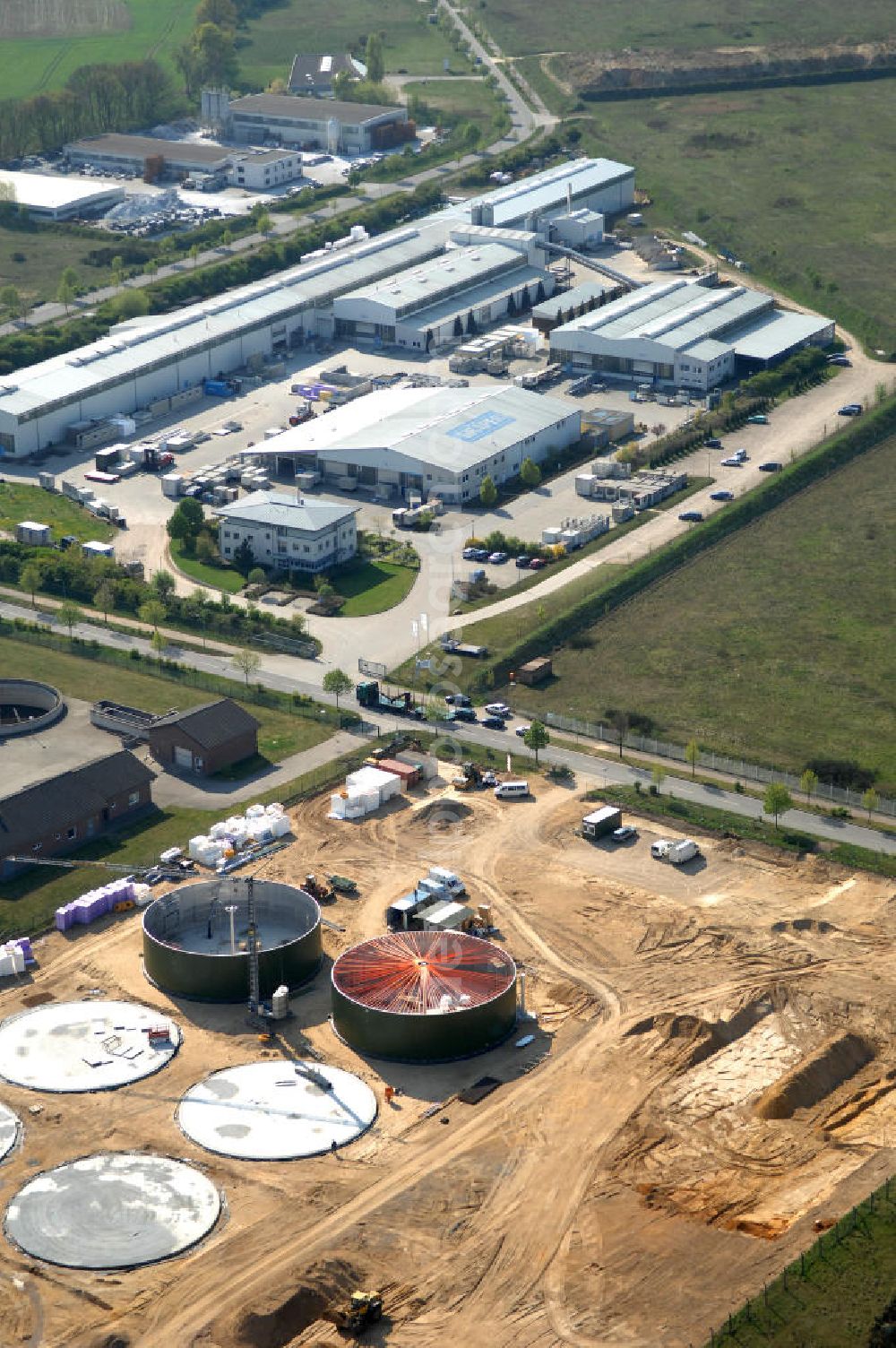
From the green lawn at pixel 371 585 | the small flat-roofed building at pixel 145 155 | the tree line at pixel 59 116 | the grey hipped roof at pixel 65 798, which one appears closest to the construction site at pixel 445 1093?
the grey hipped roof at pixel 65 798

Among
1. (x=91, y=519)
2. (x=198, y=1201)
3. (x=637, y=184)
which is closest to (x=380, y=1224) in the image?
(x=198, y=1201)

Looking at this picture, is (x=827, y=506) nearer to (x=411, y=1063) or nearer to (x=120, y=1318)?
(x=411, y=1063)

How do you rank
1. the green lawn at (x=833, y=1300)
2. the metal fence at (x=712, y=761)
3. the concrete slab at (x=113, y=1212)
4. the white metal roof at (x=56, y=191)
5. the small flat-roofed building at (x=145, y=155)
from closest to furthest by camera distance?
the green lawn at (x=833, y=1300) → the concrete slab at (x=113, y=1212) → the metal fence at (x=712, y=761) → the white metal roof at (x=56, y=191) → the small flat-roofed building at (x=145, y=155)

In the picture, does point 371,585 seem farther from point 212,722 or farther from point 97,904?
point 97,904

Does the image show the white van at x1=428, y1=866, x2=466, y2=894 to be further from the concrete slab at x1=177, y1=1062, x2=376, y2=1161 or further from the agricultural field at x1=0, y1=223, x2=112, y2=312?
the agricultural field at x1=0, y1=223, x2=112, y2=312

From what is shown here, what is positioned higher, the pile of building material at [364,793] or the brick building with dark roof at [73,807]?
the brick building with dark roof at [73,807]

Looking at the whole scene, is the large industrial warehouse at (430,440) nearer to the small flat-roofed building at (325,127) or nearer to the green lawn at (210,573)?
the green lawn at (210,573)
